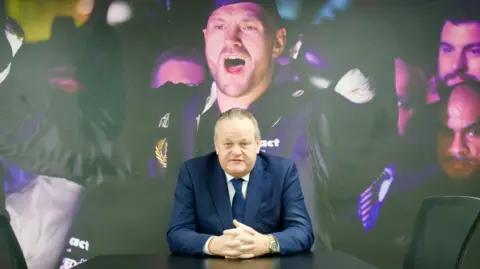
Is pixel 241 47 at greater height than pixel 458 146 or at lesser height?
greater

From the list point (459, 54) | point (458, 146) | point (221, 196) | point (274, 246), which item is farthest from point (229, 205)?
point (459, 54)

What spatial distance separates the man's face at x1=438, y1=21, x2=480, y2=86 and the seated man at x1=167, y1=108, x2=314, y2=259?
156cm

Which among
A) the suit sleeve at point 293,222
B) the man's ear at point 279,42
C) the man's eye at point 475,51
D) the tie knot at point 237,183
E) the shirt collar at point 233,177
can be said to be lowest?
the suit sleeve at point 293,222

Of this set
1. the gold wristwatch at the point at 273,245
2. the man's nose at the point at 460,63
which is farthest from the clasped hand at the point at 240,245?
the man's nose at the point at 460,63

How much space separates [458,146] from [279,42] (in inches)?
60.2

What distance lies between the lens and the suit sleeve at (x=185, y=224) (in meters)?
2.21

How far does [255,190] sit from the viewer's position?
2.52 metres

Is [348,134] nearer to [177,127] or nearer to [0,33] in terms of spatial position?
[177,127]

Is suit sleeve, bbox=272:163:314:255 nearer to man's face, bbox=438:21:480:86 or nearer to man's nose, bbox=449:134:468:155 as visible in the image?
man's nose, bbox=449:134:468:155

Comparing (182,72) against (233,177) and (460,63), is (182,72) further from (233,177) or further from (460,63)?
(460,63)

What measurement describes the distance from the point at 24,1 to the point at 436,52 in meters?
3.15

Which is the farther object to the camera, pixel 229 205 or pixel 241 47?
pixel 241 47

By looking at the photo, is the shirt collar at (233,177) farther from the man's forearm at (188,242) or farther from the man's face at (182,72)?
the man's face at (182,72)

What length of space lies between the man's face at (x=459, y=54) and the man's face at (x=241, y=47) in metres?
1.20
